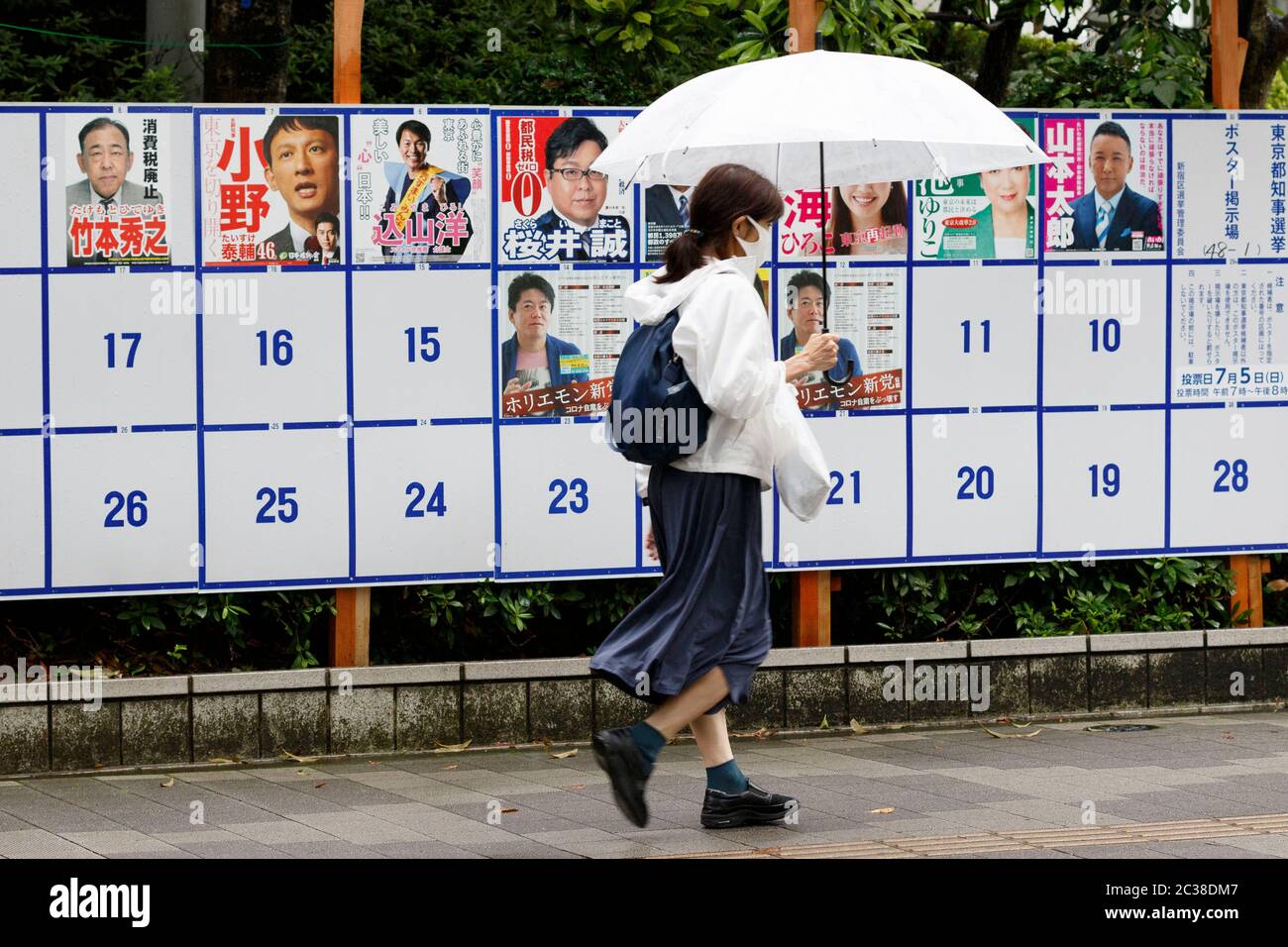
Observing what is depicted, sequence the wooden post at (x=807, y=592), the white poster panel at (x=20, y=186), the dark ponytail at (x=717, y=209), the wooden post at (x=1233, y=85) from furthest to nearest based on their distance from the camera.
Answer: the wooden post at (x=1233, y=85) → the wooden post at (x=807, y=592) → the white poster panel at (x=20, y=186) → the dark ponytail at (x=717, y=209)

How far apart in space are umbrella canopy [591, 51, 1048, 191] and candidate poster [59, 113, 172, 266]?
194cm

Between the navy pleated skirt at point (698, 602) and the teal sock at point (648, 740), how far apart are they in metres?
0.11

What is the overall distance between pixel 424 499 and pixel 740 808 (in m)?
2.27

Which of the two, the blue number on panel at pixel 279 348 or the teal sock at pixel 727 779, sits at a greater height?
the blue number on panel at pixel 279 348

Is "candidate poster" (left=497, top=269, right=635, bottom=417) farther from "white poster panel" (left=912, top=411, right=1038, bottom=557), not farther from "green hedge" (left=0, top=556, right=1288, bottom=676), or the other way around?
"white poster panel" (left=912, top=411, right=1038, bottom=557)

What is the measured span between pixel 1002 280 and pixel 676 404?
9.63ft

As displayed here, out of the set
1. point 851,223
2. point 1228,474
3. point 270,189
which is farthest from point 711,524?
point 1228,474

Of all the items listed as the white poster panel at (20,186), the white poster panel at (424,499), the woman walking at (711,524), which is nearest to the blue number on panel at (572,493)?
the white poster panel at (424,499)

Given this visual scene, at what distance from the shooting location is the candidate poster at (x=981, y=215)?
8258 mm

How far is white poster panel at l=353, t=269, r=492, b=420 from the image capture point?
7703 millimetres

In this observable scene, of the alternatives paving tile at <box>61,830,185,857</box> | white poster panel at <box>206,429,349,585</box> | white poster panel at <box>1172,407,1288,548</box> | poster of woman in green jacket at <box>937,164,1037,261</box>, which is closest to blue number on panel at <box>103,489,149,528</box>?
white poster panel at <box>206,429,349,585</box>

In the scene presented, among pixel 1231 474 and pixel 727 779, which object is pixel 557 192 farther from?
pixel 1231 474

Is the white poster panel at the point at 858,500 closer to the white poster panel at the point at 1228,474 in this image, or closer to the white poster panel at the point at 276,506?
the white poster panel at the point at 1228,474
